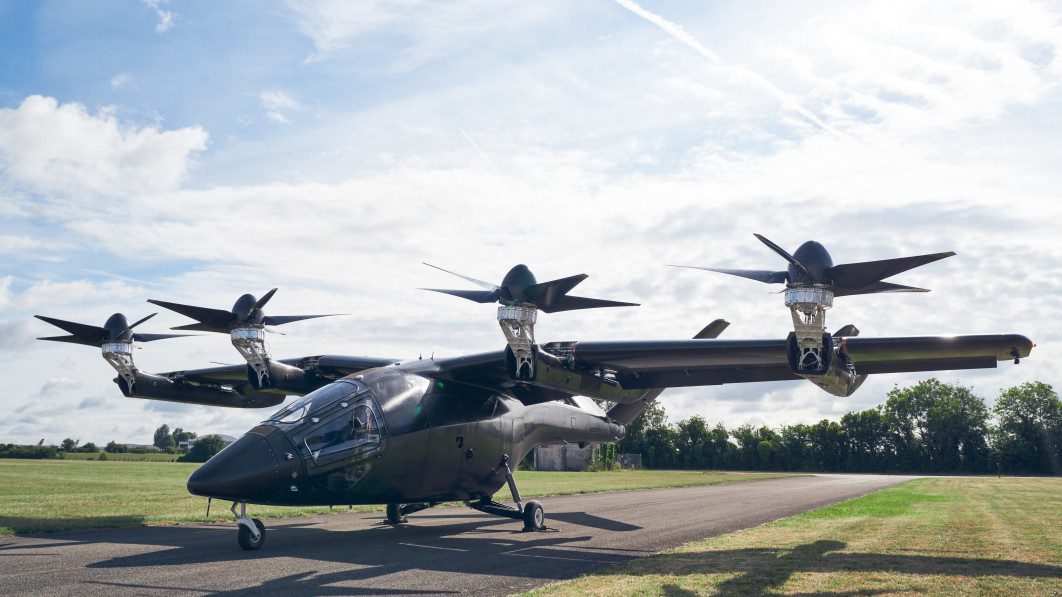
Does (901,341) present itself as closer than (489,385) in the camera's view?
Yes

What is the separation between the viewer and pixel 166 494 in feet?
90.1

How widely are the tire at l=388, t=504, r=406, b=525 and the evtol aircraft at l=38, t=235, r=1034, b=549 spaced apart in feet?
0.19

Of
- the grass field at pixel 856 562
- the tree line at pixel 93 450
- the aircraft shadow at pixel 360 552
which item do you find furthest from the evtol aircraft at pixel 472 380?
the tree line at pixel 93 450

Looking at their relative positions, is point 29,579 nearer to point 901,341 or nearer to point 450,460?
point 450,460

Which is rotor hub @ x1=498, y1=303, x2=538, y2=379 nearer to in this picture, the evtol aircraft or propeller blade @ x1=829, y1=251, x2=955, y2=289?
the evtol aircraft

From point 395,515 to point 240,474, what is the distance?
631cm

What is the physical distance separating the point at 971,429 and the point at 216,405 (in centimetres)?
9048

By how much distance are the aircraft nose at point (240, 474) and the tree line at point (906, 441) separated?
84.0m

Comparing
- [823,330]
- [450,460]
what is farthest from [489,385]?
[823,330]

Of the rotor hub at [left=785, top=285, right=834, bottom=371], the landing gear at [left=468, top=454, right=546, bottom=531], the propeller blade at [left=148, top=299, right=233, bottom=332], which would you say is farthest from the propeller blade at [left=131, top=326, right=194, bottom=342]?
the rotor hub at [left=785, top=285, right=834, bottom=371]

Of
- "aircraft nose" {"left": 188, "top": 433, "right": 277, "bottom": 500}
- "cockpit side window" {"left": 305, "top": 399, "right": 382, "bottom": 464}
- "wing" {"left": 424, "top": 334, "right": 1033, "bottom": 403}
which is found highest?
"wing" {"left": 424, "top": 334, "right": 1033, "bottom": 403}

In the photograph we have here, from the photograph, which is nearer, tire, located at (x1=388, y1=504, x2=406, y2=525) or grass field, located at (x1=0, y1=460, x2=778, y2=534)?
grass field, located at (x1=0, y1=460, x2=778, y2=534)

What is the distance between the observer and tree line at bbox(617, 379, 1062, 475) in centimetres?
8494

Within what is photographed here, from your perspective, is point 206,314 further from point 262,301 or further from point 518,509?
point 518,509
